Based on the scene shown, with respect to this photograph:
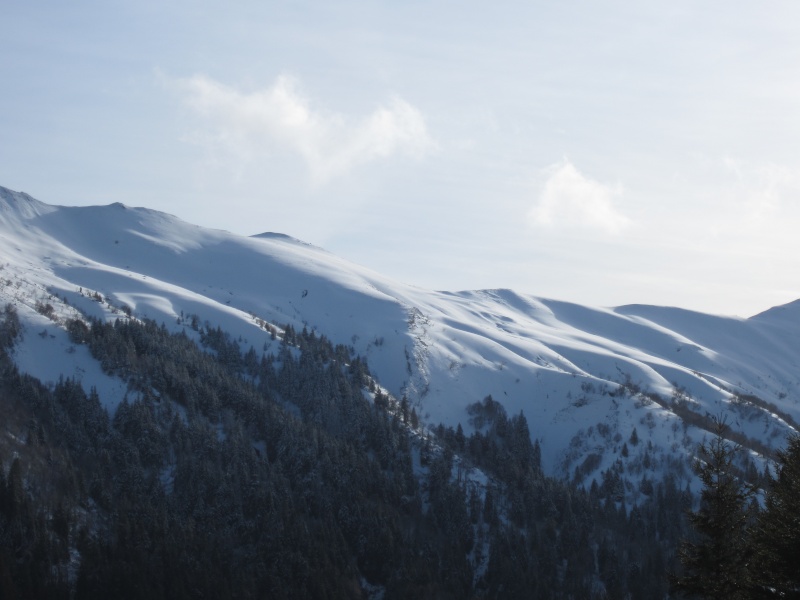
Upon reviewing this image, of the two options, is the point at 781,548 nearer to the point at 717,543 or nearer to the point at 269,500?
the point at 717,543

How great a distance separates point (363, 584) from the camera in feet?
452

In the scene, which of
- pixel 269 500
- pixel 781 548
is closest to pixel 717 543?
pixel 781 548

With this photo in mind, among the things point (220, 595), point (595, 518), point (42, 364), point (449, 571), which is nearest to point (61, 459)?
point (42, 364)

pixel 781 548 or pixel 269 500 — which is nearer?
pixel 781 548

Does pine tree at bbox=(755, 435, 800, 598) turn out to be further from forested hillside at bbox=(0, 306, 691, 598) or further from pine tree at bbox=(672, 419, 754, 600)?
forested hillside at bbox=(0, 306, 691, 598)

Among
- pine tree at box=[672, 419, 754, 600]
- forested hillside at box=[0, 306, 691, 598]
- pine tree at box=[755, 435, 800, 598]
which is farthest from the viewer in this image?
forested hillside at box=[0, 306, 691, 598]

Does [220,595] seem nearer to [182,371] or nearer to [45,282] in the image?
[182,371]

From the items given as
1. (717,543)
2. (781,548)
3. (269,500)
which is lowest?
(269,500)

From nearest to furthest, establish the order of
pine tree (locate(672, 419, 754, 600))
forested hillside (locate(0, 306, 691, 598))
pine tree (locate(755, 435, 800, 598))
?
pine tree (locate(755, 435, 800, 598)) → pine tree (locate(672, 419, 754, 600)) → forested hillside (locate(0, 306, 691, 598))

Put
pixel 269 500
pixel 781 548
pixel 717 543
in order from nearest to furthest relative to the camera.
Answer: pixel 781 548, pixel 717 543, pixel 269 500

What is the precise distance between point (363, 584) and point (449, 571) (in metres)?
14.9

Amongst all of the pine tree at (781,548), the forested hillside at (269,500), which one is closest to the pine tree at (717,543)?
the pine tree at (781,548)

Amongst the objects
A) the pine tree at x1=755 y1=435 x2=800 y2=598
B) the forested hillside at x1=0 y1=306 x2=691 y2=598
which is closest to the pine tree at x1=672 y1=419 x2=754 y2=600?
the pine tree at x1=755 y1=435 x2=800 y2=598

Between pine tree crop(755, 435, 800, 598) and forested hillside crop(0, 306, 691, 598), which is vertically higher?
pine tree crop(755, 435, 800, 598)
